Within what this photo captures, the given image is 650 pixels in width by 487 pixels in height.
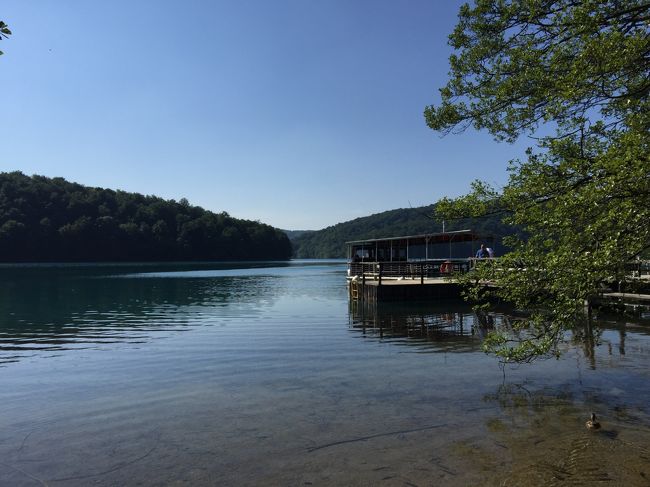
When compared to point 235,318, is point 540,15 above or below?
above

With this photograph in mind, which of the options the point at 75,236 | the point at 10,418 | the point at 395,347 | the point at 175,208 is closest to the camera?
the point at 10,418

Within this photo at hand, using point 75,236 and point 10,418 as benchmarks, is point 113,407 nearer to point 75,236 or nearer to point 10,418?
point 10,418

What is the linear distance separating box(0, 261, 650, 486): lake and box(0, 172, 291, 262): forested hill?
11702 centimetres

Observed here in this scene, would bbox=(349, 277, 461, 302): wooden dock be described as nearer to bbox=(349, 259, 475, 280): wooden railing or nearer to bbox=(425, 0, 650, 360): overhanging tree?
bbox=(349, 259, 475, 280): wooden railing

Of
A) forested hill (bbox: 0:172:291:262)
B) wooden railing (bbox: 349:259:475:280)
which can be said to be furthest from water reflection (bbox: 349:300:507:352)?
forested hill (bbox: 0:172:291:262)

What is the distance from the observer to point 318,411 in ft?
27.7

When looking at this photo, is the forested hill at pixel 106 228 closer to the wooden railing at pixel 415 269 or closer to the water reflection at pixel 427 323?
the wooden railing at pixel 415 269

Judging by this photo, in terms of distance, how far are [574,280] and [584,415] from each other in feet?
11.3

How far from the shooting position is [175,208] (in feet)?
524

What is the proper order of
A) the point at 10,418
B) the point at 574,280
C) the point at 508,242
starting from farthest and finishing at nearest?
the point at 10,418
the point at 508,242
the point at 574,280

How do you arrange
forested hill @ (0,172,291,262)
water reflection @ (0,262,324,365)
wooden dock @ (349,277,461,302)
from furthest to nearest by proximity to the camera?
1. forested hill @ (0,172,291,262)
2. wooden dock @ (349,277,461,302)
3. water reflection @ (0,262,324,365)

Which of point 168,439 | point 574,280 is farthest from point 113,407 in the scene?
point 574,280

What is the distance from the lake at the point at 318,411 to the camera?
19.9 ft

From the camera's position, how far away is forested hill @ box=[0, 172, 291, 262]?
117 meters
